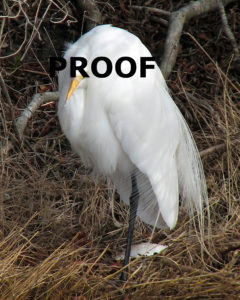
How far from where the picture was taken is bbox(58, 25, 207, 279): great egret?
2.32m

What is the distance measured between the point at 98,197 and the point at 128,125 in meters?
0.73

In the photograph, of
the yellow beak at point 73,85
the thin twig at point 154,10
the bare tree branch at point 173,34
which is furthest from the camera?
the thin twig at point 154,10

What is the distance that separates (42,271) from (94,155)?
53 cm

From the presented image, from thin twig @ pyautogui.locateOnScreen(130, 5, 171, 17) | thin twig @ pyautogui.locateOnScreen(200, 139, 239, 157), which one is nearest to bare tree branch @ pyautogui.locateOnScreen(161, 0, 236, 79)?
thin twig @ pyautogui.locateOnScreen(130, 5, 171, 17)

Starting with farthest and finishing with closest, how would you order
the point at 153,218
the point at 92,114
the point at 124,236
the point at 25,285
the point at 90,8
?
the point at 90,8, the point at 124,236, the point at 153,218, the point at 92,114, the point at 25,285

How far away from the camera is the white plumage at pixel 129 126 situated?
2326 mm

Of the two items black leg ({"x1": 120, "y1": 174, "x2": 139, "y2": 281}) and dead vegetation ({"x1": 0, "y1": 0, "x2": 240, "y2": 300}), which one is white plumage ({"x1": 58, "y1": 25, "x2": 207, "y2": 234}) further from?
dead vegetation ({"x1": 0, "y1": 0, "x2": 240, "y2": 300})

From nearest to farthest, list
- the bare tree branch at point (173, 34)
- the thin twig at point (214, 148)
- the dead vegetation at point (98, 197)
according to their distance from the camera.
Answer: the dead vegetation at point (98, 197) → the thin twig at point (214, 148) → the bare tree branch at point (173, 34)

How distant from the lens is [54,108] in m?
3.53

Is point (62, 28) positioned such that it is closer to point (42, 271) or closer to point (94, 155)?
point (94, 155)

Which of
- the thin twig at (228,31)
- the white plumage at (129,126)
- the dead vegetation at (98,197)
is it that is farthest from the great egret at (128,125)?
the thin twig at (228,31)

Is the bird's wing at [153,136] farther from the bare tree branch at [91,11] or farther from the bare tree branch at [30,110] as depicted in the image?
the bare tree branch at [91,11]

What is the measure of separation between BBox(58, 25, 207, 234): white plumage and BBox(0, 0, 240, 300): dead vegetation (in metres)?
0.26

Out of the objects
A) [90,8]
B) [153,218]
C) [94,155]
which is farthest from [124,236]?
[90,8]
